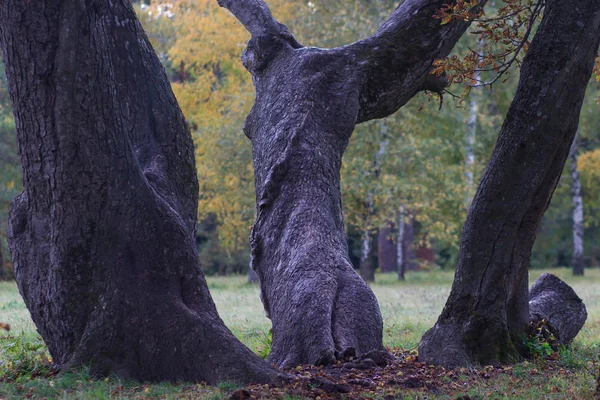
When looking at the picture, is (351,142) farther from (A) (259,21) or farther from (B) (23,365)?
(B) (23,365)

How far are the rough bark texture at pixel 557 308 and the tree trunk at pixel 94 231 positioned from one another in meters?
3.87

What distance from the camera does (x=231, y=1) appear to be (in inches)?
398

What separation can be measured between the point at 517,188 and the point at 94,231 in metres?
3.68

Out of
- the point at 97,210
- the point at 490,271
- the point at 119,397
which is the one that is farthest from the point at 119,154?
the point at 490,271

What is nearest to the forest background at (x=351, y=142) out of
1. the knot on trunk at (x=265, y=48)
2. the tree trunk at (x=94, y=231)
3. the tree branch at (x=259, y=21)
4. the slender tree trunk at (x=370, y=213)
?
the slender tree trunk at (x=370, y=213)

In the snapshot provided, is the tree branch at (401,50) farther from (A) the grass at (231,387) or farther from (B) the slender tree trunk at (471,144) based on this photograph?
(B) the slender tree trunk at (471,144)

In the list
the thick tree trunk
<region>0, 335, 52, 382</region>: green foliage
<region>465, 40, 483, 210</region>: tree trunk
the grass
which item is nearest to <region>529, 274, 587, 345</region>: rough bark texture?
the grass

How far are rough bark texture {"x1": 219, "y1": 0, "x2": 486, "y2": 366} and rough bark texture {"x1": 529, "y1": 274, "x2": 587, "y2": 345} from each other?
2085mm

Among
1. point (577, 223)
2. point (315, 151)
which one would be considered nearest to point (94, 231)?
point (315, 151)

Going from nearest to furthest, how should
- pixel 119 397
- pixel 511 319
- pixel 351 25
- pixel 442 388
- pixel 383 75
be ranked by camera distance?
pixel 119 397
pixel 442 388
pixel 511 319
pixel 383 75
pixel 351 25

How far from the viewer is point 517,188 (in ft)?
23.1

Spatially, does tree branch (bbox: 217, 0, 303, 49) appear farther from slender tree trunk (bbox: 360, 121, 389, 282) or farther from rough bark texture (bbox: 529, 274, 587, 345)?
slender tree trunk (bbox: 360, 121, 389, 282)

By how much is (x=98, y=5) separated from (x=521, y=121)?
380 cm

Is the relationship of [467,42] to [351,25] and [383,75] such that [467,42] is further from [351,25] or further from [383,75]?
[383,75]
